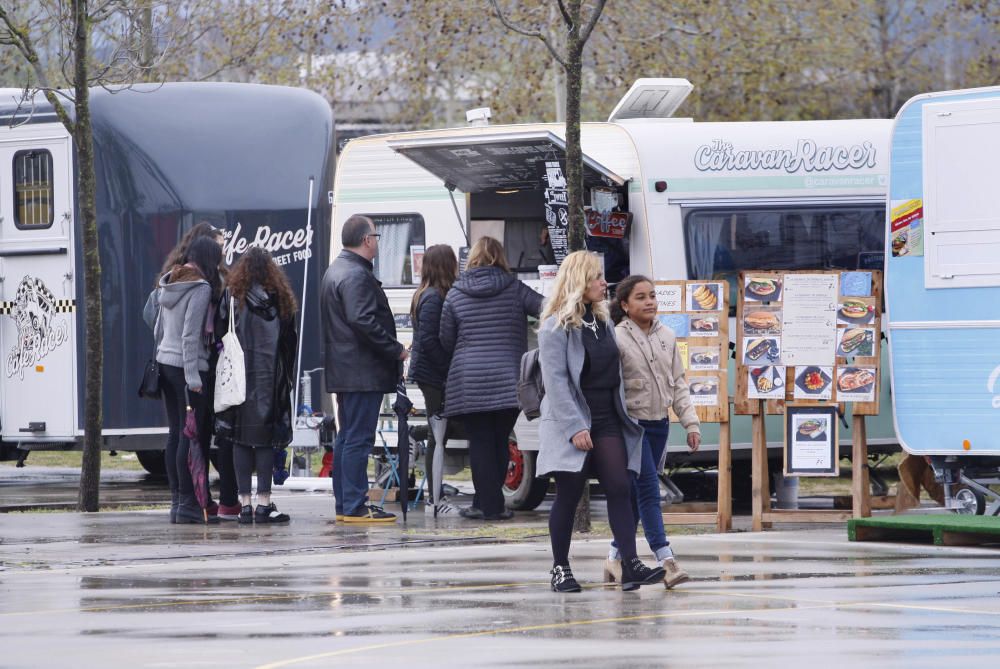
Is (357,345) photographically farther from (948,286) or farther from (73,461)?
(73,461)

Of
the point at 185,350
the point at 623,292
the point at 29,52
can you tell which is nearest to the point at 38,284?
the point at 29,52

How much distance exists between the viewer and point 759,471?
12.4 metres

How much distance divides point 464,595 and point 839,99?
23467 mm

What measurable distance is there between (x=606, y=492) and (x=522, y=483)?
15.9 feet

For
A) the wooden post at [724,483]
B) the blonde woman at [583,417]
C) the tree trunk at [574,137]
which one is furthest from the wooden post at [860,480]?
the blonde woman at [583,417]

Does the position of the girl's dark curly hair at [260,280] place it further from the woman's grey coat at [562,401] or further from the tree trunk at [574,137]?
the woman's grey coat at [562,401]

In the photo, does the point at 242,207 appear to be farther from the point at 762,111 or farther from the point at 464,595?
the point at 762,111

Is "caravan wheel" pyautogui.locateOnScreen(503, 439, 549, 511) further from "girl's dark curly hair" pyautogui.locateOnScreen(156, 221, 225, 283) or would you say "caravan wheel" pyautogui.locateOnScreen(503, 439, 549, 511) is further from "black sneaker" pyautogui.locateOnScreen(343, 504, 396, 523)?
"girl's dark curly hair" pyautogui.locateOnScreen(156, 221, 225, 283)

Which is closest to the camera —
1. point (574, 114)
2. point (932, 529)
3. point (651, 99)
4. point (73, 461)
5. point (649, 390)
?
point (649, 390)

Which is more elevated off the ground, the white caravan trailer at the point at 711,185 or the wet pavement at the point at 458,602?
the white caravan trailer at the point at 711,185

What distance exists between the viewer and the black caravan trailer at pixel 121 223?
15398 millimetres

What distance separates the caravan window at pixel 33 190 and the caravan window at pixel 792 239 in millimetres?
5595

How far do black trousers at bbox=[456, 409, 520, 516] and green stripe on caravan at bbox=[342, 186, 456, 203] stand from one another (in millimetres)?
2578

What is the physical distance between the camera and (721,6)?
27.8m
